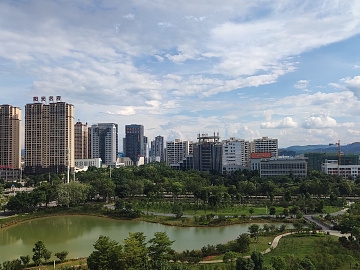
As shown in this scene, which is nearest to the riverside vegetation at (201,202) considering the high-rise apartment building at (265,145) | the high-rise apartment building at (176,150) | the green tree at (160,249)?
the green tree at (160,249)

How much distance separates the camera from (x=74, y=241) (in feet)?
58.6

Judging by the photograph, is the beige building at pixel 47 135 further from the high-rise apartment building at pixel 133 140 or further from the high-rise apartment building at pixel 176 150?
the high-rise apartment building at pixel 133 140

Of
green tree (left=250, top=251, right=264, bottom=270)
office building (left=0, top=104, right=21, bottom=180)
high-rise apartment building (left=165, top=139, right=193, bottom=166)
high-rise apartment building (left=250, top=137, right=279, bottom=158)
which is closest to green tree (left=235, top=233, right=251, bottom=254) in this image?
green tree (left=250, top=251, right=264, bottom=270)

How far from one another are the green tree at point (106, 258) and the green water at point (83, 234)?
13.0ft

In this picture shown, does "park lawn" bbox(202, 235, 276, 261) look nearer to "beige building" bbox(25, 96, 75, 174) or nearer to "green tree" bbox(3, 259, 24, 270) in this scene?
"green tree" bbox(3, 259, 24, 270)

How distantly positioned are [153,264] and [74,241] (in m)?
8.16

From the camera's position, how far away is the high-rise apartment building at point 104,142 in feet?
237

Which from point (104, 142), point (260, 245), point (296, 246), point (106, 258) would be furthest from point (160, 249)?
point (104, 142)

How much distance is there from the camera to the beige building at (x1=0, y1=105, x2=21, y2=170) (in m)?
49.9

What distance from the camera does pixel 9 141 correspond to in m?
50.2

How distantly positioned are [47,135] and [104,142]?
2405 cm

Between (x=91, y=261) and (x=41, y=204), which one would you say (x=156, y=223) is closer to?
(x=91, y=261)

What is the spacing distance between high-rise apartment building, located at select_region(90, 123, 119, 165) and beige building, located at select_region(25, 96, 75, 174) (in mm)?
22704

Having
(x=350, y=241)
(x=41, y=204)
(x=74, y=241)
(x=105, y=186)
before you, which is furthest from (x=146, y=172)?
(x=350, y=241)
